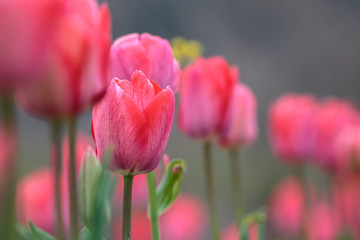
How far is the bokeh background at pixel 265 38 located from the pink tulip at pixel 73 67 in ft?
11.4

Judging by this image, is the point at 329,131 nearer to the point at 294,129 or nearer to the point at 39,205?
the point at 294,129

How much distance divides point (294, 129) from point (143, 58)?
2.42 ft

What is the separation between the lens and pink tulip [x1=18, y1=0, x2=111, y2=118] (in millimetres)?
444

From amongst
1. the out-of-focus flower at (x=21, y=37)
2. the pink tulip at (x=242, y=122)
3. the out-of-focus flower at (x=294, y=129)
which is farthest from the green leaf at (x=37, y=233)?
the out-of-focus flower at (x=294, y=129)

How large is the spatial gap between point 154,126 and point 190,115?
34 centimetres

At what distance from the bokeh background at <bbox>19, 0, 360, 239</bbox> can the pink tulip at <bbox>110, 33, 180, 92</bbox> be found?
329cm

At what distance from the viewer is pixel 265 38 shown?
446 centimetres

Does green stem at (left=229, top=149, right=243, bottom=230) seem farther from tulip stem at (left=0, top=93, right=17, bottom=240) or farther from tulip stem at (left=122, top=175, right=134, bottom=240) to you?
tulip stem at (left=0, top=93, right=17, bottom=240)

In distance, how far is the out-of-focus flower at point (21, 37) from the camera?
0.38 metres

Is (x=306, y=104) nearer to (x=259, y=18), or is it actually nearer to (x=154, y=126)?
(x=154, y=126)

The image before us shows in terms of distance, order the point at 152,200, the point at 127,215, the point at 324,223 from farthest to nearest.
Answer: the point at 324,223 < the point at 152,200 < the point at 127,215

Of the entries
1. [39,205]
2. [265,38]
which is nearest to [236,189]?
[39,205]

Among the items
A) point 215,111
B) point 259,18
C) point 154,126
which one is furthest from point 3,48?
point 259,18

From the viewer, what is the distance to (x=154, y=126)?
572 millimetres
